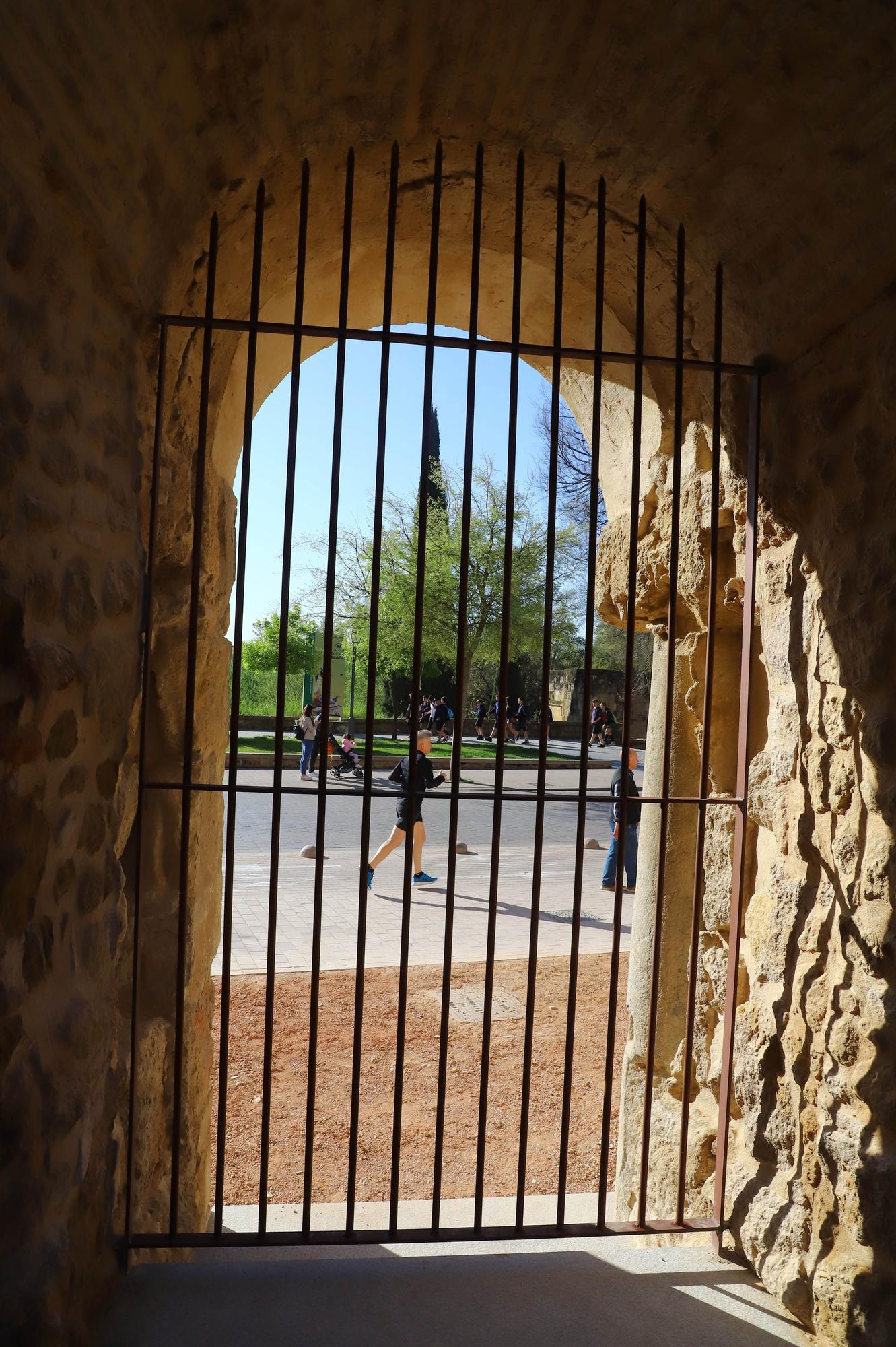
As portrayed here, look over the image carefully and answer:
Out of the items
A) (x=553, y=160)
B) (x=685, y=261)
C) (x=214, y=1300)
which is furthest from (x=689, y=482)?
(x=214, y=1300)

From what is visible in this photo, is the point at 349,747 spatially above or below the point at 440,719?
below

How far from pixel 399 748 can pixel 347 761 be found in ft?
15.8

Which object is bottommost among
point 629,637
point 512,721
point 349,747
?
point 349,747

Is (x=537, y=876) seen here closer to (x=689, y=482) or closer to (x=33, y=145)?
(x=689, y=482)

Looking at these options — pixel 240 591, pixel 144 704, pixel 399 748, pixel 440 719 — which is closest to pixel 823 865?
pixel 240 591

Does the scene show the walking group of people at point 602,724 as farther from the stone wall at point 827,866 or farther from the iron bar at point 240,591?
the iron bar at point 240,591

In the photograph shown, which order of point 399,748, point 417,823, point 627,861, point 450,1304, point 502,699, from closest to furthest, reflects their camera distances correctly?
point 450,1304, point 502,699, point 417,823, point 627,861, point 399,748

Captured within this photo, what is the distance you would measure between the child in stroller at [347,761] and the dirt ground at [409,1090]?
421 inches

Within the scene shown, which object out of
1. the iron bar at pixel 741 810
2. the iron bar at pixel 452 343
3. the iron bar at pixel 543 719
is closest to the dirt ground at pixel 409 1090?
the iron bar at pixel 741 810

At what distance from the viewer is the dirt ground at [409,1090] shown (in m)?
4.28

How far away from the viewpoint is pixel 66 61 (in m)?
1.89

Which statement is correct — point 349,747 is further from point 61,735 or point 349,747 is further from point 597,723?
point 61,735

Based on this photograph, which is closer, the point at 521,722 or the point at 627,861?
the point at 627,861

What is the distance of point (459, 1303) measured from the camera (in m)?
2.68
